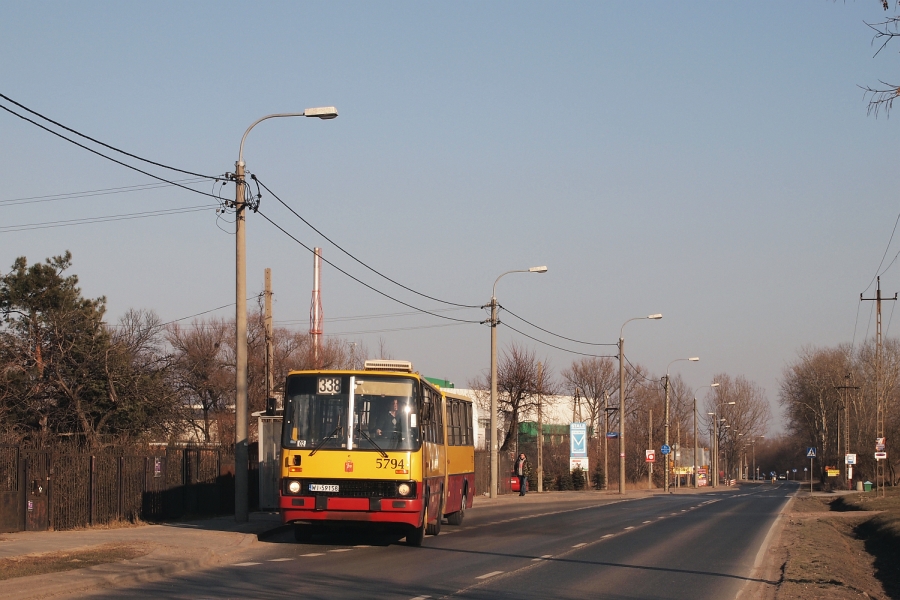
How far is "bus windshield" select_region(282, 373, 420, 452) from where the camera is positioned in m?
17.5

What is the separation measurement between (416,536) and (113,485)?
705 cm

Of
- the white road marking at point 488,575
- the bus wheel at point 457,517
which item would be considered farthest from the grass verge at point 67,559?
the bus wheel at point 457,517

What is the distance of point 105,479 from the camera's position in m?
20.9

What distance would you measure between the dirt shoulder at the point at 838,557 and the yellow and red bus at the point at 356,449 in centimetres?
631

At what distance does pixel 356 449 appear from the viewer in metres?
17.4

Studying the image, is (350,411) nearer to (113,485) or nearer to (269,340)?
(113,485)

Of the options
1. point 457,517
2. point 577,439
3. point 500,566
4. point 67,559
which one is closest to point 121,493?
point 67,559

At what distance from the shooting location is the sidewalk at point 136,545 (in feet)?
38.4

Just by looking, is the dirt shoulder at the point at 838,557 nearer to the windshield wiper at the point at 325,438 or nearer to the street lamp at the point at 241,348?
the windshield wiper at the point at 325,438

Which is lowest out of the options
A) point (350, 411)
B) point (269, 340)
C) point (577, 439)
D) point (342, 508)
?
point (577, 439)

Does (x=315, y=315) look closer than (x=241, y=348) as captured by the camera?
No

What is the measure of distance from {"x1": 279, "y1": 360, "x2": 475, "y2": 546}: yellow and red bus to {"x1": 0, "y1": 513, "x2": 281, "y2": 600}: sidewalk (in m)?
1.58

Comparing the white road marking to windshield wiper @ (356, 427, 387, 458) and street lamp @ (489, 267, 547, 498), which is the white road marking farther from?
street lamp @ (489, 267, 547, 498)

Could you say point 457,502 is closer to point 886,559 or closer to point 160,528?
point 160,528
